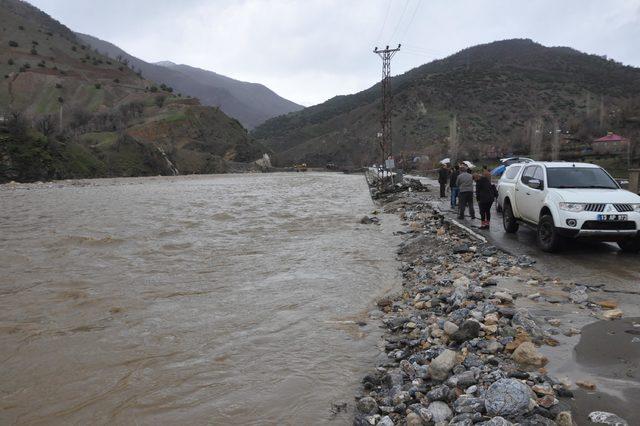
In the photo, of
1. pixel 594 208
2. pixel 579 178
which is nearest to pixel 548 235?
pixel 594 208

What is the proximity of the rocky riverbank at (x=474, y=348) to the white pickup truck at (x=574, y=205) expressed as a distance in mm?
1175

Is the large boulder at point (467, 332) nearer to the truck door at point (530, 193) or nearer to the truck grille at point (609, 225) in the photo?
the truck grille at point (609, 225)

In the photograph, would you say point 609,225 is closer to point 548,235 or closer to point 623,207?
point 623,207

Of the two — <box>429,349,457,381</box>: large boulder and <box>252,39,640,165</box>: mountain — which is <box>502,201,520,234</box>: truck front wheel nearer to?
<box>429,349,457,381</box>: large boulder

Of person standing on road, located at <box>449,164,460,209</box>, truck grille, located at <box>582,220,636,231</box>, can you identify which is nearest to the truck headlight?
truck grille, located at <box>582,220,636,231</box>

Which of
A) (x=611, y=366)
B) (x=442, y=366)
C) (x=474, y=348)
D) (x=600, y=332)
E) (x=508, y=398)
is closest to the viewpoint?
(x=508, y=398)

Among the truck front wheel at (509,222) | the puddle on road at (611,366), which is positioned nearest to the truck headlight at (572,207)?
the truck front wheel at (509,222)

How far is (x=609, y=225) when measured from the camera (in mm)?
8820

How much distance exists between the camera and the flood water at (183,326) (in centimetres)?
466

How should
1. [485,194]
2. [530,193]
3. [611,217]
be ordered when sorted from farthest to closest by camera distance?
[485,194] → [530,193] → [611,217]

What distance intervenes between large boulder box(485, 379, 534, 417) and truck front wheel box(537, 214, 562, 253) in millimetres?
6295

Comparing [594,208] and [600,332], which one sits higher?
[594,208]

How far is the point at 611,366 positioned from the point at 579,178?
6775 mm

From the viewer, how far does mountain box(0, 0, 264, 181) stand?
190ft
